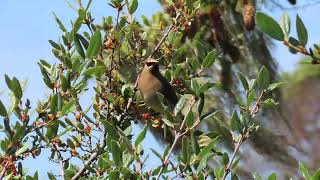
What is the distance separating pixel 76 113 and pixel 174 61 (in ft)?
0.96

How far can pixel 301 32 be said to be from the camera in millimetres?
910

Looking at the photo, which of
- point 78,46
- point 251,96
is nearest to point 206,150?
point 251,96

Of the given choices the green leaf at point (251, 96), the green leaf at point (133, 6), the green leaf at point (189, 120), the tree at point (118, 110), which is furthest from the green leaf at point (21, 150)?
the green leaf at point (133, 6)

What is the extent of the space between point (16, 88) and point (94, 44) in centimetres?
19

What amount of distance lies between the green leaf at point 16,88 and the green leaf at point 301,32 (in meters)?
0.53

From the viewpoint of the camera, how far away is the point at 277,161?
15.8 ft

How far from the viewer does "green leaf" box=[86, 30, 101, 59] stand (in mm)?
1378

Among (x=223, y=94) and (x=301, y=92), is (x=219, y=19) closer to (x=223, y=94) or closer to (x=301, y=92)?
(x=223, y=94)

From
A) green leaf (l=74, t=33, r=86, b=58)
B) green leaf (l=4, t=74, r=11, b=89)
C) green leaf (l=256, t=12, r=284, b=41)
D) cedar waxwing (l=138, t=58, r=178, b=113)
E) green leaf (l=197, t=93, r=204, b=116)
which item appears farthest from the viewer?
cedar waxwing (l=138, t=58, r=178, b=113)

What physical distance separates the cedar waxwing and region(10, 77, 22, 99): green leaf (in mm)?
373

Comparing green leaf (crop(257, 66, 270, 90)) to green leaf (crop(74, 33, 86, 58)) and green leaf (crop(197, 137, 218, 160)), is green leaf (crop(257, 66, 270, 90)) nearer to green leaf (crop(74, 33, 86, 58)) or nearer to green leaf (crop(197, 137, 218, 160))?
green leaf (crop(197, 137, 218, 160))

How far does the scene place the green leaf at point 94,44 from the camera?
1378 millimetres

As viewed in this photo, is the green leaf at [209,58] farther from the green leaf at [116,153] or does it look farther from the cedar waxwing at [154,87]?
the green leaf at [116,153]

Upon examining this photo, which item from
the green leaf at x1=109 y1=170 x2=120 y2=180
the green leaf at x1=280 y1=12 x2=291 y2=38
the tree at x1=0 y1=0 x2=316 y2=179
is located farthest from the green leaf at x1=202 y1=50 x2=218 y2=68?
the green leaf at x1=280 y1=12 x2=291 y2=38
